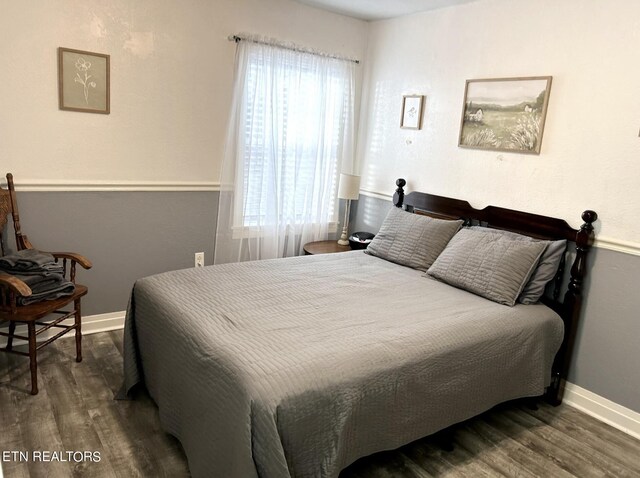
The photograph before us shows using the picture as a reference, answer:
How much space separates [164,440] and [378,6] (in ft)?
10.5

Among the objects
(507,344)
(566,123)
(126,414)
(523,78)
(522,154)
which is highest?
(523,78)

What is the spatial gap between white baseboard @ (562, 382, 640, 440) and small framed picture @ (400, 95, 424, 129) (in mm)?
2101

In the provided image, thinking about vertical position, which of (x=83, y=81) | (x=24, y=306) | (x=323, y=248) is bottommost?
(x=24, y=306)

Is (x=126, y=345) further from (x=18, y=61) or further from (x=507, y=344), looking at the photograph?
(x=507, y=344)

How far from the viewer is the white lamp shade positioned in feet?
12.9

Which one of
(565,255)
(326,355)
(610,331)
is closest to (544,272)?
(565,255)

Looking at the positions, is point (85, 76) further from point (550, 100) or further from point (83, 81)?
point (550, 100)

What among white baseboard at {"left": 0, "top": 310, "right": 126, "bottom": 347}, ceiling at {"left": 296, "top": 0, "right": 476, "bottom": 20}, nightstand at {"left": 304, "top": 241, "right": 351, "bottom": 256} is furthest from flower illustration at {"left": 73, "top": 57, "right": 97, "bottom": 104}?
nightstand at {"left": 304, "top": 241, "right": 351, "bottom": 256}

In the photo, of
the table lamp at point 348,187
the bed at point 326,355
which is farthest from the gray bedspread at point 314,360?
the table lamp at point 348,187

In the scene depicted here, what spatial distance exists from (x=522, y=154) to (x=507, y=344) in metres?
1.29

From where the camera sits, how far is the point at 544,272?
8.90 feet

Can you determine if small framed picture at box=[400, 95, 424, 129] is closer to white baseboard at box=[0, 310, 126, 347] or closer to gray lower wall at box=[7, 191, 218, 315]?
gray lower wall at box=[7, 191, 218, 315]

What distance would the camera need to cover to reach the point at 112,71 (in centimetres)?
303

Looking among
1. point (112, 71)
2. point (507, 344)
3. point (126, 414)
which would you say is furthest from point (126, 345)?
point (507, 344)
